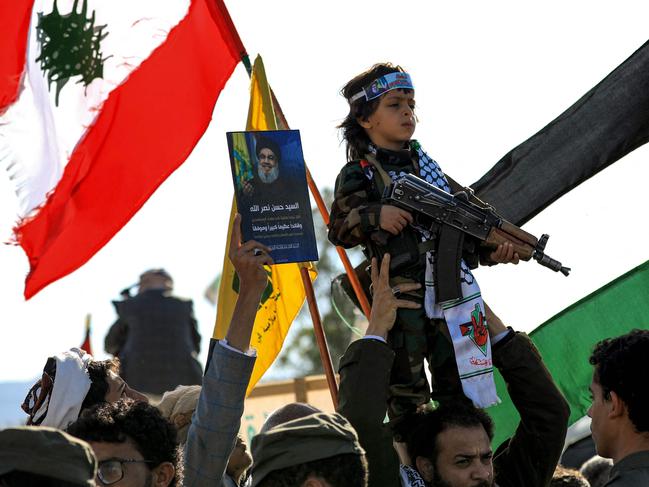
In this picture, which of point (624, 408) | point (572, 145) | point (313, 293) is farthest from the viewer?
point (572, 145)

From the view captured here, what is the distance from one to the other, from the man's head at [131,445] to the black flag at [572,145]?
284 centimetres

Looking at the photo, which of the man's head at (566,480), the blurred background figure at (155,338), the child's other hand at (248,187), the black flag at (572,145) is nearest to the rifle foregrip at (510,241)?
the child's other hand at (248,187)

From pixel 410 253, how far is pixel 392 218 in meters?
0.21

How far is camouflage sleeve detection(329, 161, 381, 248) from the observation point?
4719 mm

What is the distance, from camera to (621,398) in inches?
159

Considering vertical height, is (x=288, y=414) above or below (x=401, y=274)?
below

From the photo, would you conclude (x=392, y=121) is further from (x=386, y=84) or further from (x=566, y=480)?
(x=566, y=480)

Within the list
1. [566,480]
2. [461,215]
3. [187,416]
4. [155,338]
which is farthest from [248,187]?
[155,338]

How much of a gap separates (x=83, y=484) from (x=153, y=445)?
1011mm

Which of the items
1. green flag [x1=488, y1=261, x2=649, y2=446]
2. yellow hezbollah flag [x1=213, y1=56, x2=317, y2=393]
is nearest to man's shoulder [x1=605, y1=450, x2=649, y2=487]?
yellow hezbollah flag [x1=213, y1=56, x2=317, y2=393]

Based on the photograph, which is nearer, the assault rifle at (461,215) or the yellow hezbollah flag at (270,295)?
the assault rifle at (461,215)

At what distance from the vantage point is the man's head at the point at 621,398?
13.1 feet

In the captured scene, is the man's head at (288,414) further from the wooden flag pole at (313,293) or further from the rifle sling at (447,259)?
the wooden flag pole at (313,293)

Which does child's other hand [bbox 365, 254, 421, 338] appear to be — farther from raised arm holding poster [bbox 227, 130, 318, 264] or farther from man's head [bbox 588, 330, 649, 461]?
man's head [bbox 588, 330, 649, 461]
